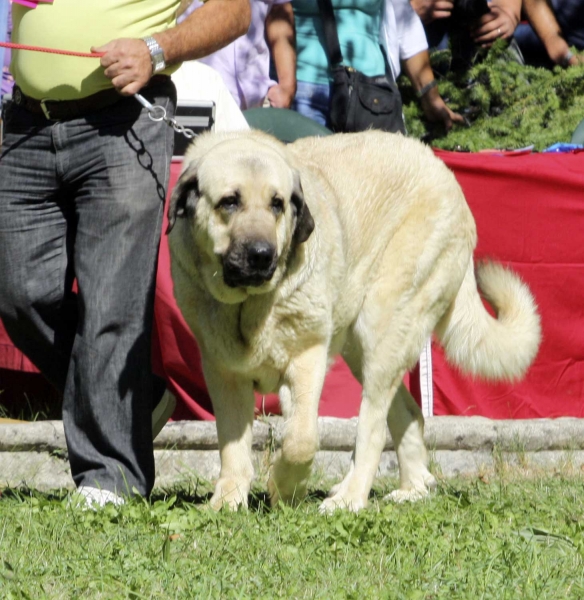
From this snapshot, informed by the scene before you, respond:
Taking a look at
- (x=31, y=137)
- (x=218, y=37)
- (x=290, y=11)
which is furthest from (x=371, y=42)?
(x=31, y=137)

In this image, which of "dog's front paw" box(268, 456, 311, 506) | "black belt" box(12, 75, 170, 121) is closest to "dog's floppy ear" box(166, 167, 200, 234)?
"black belt" box(12, 75, 170, 121)

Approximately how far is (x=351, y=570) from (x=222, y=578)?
39 cm

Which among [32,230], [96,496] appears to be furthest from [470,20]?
[96,496]

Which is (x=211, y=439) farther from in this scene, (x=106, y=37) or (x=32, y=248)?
(x=106, y=37)

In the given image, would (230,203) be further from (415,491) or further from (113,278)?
(415,491)

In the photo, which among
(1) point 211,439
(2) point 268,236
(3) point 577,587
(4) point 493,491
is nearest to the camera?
(3) point 577,587

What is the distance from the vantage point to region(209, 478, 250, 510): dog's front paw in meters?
3.90

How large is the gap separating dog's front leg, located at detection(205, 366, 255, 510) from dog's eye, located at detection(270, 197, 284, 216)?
681mm

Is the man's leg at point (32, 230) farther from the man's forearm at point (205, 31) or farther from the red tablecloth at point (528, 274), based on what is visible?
the red tablecloth at point (528, 274)

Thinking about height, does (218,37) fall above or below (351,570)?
above

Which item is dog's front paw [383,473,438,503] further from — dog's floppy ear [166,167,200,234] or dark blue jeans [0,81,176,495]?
dog's floppy ear [166,167,200,234]

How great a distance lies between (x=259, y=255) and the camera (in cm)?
364

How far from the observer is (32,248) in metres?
3.94

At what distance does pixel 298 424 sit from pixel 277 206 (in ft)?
2.78
